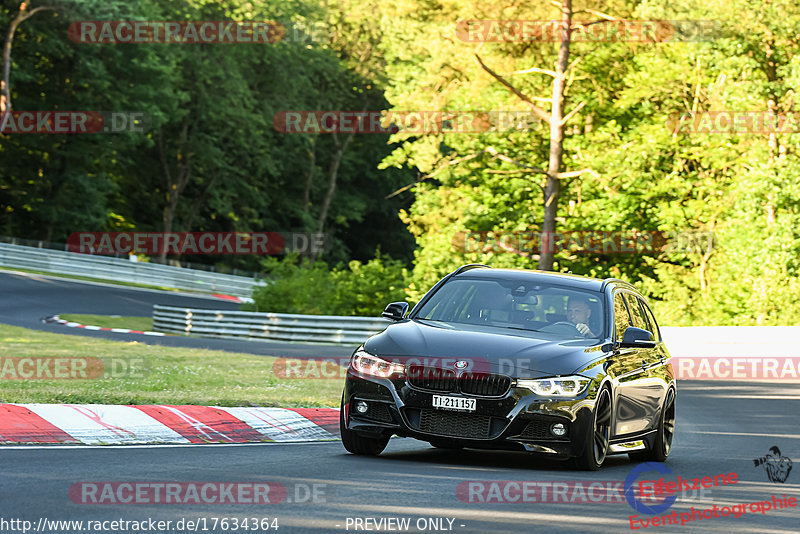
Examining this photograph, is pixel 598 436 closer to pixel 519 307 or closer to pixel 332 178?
pixel 519 307

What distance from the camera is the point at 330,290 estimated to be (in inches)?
1505

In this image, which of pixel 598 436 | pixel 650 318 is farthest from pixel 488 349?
pixel 650 318

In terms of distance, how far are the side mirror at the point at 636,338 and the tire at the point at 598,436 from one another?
71 centimetres

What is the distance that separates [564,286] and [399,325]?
5.36ft

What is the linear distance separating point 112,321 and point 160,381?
21980mm

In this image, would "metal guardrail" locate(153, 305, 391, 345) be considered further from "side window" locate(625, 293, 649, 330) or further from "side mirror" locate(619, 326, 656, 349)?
"side mirror" locate(619, 326, 656, 349)

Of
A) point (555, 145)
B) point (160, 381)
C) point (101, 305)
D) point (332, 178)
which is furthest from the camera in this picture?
point (332, 178)

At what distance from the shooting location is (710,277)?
45.7 metres

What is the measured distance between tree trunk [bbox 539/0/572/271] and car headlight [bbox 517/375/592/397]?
A: 31.6m

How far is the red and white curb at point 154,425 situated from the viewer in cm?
1101

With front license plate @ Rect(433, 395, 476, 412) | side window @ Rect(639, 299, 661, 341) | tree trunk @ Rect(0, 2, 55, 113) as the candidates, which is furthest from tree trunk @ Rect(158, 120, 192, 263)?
front license plate @ Rect(433, 395, 476, 412)

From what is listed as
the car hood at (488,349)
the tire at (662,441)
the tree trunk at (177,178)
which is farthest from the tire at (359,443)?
the tree trunk at (177,178)

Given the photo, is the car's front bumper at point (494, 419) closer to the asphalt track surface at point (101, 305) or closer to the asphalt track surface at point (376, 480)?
the asphalt track surface at point (376, 480)

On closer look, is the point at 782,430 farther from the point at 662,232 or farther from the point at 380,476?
the point at 662,232
